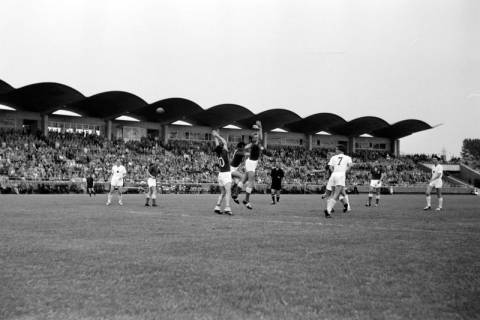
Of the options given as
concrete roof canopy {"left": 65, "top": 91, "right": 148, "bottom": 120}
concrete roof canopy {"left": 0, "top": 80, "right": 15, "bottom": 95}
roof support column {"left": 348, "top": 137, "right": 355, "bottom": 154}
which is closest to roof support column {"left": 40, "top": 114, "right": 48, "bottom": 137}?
concrete roof canopy {"left": 65, "top": 91, "right": 148, "bottom": 120}

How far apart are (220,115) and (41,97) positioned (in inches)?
896

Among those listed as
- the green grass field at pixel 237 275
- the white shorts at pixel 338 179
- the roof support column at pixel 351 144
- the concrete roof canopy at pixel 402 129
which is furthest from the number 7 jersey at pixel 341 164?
the roof support column at pixel 351 144

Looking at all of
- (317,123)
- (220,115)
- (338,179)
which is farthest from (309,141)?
(338,179)

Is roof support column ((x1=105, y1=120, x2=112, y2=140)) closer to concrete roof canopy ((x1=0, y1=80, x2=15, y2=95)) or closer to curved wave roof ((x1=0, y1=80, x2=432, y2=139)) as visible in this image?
curved wave roof ((x1=0, y1=80, x2=432, y2=139))

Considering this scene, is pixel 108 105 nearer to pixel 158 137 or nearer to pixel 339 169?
pixel 158 137

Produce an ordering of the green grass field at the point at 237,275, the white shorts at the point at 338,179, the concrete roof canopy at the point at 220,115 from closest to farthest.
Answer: the green grass field at the point at 237,275 → the white shorts at the point at 338,179 → the concrete roof canopy at the point at 220,115

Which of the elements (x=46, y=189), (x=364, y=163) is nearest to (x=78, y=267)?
(x=46, y=189)

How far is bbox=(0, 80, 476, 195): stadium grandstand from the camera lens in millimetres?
48312

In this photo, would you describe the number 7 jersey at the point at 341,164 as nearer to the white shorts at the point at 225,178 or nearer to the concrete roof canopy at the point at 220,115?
the white shorts at the point at 225,178

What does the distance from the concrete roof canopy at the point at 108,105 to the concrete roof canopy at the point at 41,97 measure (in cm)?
A: 228

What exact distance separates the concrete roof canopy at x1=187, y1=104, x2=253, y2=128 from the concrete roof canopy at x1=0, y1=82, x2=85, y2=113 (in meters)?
17.6

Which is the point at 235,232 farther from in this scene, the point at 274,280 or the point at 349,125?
the point at 349,125

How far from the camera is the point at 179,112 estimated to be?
6619cm

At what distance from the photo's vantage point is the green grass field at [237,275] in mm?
4543
